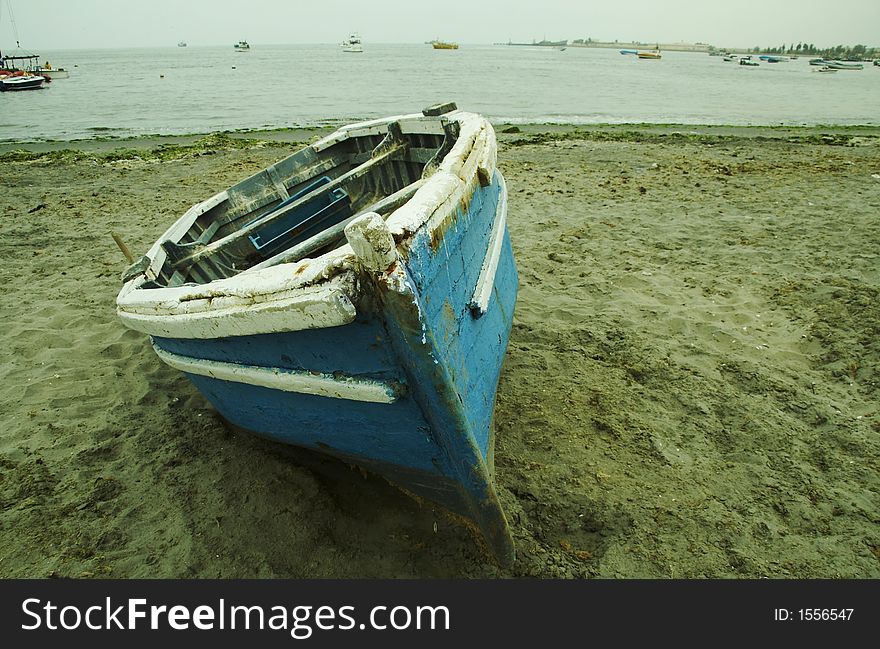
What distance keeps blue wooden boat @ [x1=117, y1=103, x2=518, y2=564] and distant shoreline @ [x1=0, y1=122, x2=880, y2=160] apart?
11924 millimetres

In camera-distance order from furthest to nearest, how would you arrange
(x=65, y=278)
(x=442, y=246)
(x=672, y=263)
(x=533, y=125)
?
(x=533, y=125) → (x=65, y=278) → (x=672, y=263) → (x=442, y=246)

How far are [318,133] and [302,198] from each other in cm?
1376

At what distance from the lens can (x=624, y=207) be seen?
7000 millimetres

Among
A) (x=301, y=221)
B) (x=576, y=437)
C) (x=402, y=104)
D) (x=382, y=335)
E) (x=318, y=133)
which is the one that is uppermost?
(x=402, y=104)

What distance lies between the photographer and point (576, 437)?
10.4ft

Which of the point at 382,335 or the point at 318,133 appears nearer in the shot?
the point at 382,335

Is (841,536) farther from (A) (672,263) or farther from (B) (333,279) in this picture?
(A) (672,263)

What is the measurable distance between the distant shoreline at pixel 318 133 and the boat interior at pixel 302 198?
9.18 m

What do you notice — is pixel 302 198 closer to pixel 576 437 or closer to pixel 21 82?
pixel 576 437

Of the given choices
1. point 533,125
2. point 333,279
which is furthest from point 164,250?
point 533,125

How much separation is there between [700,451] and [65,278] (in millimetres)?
6640

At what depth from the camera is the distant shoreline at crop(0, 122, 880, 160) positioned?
14117mm

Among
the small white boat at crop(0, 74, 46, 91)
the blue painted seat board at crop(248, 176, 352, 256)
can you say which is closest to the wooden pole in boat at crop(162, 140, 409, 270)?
the blue painted seat board at crop(248, 176, 352, 256)

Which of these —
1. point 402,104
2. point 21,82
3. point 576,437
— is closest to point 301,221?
point 576,437
